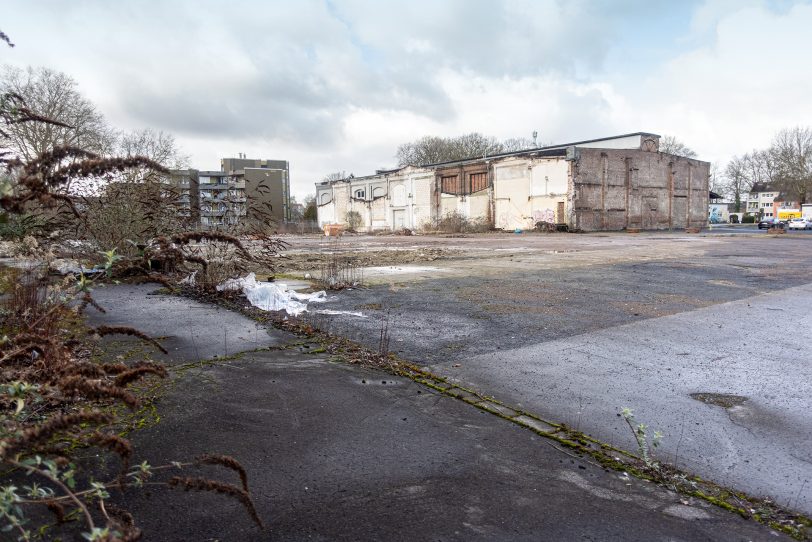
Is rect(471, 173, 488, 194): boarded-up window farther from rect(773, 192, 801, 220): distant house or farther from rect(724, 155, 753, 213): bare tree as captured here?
rect(724, 155, 753, 213): bare tree

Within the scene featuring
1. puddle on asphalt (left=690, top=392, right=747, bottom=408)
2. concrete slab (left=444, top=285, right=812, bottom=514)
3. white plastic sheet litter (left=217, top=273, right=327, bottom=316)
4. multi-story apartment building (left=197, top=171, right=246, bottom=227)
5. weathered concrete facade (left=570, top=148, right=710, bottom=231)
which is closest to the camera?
concrete slab (left=444, top=285, right=812, bottom=514)

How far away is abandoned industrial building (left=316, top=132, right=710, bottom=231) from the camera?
4106 cm

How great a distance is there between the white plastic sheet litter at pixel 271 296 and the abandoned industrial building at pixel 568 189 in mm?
35786

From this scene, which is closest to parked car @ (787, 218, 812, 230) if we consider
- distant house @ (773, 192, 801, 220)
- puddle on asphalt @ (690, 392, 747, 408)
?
distant house @ (773, 192, 801, 220)

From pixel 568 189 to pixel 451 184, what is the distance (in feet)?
41.7

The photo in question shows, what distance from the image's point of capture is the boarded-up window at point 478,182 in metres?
46.5

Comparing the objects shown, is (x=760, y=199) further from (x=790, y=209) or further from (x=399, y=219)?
(x=399, y=219)

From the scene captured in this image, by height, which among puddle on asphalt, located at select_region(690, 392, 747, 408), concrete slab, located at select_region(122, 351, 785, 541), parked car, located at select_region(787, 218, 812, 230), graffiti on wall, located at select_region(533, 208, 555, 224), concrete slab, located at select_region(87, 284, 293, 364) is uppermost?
graffiti on wall, located at select_region(533, 208, 555, 224)

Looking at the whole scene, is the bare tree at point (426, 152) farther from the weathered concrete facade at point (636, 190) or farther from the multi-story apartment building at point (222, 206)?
the multi-story apartment building at point (222, 206)

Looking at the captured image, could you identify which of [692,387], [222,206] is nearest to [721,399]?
[692,387]

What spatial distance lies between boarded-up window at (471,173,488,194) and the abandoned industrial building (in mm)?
92

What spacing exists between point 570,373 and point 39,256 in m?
5.61

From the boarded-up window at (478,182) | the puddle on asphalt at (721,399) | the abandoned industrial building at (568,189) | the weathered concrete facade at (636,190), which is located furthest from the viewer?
the boarded-up window at (478,182)

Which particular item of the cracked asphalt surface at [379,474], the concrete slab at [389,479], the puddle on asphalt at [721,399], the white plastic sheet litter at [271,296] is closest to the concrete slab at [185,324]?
the white plastic sheet litter at [271,296]
